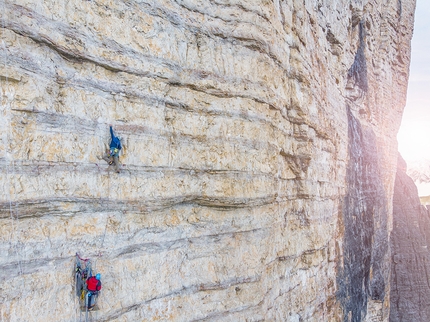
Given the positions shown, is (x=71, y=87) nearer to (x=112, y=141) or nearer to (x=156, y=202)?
(x=112, y=141)

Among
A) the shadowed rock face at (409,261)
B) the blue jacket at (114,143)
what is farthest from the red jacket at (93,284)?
the shadowed rock face at (409,261)

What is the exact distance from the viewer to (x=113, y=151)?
2596 millimetres

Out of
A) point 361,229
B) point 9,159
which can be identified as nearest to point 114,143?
point 9,159

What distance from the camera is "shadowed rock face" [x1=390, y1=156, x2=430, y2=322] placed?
1211cm

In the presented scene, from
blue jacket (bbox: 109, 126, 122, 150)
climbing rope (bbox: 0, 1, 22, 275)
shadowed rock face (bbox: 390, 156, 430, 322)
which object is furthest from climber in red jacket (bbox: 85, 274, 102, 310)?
shadowed rock face (bbox: 390, 156, 430, 322)

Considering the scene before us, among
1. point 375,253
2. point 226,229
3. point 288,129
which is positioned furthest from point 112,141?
point 375,253

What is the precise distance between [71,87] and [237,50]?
58.5 inches

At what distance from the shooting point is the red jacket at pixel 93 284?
2.44m

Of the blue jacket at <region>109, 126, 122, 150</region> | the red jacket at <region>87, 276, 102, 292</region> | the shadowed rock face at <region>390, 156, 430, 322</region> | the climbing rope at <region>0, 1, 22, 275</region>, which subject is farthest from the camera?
the shadowed rock face at <region>390, 156, 430, 322</region>

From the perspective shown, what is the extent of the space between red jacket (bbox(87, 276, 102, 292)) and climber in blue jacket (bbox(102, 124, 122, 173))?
0.77 m

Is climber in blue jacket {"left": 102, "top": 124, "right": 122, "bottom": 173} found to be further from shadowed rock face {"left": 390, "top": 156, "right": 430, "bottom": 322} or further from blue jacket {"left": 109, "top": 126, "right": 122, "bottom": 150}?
shadowed rock face {"left": 390, "top": 156, "right": 430, "bottom": 322}

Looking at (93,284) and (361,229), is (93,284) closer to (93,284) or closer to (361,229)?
(93,284)

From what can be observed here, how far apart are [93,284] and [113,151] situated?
90cm

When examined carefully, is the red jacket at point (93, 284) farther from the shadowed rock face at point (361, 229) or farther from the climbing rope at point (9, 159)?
the shadowed rock face at point (361, 229)
